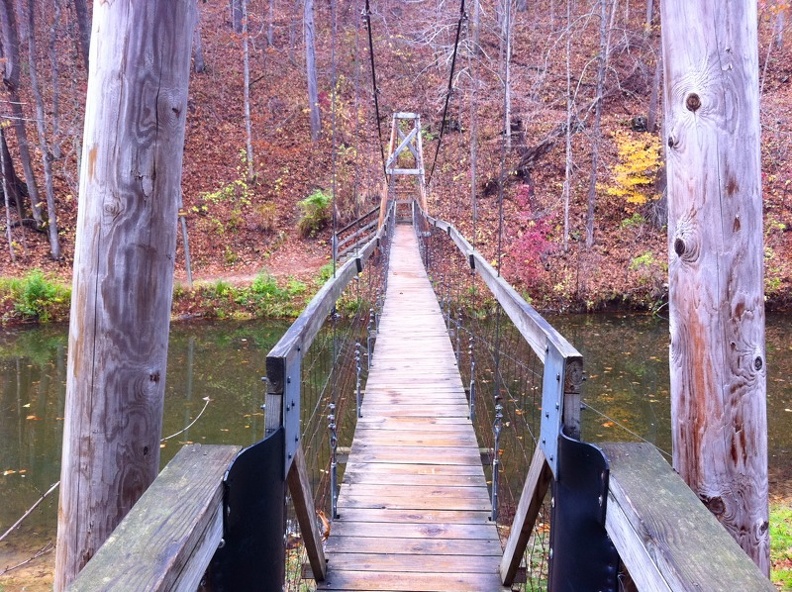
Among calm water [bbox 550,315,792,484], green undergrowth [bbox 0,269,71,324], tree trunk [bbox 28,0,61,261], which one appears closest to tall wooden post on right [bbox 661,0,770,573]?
calm water [bbox 550,315,792,484]

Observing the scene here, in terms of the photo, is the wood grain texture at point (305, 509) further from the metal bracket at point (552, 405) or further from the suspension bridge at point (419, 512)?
the metal bracket at point (552, 405)

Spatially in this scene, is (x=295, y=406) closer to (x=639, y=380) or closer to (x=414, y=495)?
(x=414, y=495)

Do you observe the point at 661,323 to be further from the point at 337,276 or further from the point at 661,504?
the point at 661,504

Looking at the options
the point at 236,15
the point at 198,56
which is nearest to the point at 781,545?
the point at 198,56

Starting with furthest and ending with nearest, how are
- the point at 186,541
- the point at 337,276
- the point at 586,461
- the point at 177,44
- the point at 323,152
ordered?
1. the point at 323,152
2. the point at 337,276
3. the point at 177,44
4. the point at 586,461
5. the point at 186,541

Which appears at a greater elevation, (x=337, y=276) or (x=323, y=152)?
(x=323, y=152)

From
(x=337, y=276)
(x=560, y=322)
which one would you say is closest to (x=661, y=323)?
(x=560, y=322)

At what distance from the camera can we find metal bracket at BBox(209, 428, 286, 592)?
1001 mm

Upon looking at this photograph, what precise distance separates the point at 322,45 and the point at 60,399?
55.7 ft

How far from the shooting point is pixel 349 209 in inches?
599

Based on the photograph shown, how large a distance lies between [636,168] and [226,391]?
383 inches

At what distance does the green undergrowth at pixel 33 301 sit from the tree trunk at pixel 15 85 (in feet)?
9.40

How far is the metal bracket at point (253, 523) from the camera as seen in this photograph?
3.28ft

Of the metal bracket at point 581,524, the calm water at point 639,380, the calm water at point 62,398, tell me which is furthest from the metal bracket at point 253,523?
the calm water at point 62,398
